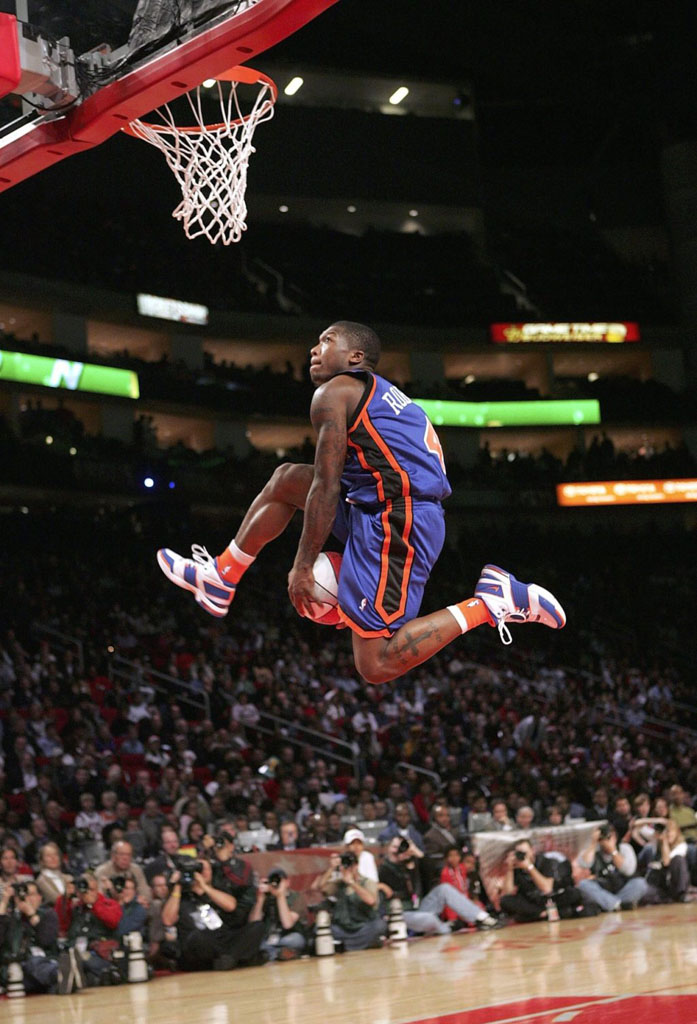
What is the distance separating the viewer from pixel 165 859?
10.6m

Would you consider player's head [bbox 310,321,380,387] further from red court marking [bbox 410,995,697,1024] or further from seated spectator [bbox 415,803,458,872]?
seated spectator [bbox 415,803,458,872]

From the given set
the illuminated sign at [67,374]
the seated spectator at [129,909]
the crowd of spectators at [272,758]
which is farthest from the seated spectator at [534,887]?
the illuminated sign at [67,374]

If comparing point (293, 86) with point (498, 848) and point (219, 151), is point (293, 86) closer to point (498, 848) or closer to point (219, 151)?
point (498, 848)

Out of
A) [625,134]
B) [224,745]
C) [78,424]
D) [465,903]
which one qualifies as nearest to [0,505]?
[78,424]

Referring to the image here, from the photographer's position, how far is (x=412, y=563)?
499cm

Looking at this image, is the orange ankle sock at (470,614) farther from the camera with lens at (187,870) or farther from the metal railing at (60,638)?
the metal railing at (60,638)

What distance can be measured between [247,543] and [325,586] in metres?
0.60

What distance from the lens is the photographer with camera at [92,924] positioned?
32.6 ft

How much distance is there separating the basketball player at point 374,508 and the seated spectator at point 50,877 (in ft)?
19.6

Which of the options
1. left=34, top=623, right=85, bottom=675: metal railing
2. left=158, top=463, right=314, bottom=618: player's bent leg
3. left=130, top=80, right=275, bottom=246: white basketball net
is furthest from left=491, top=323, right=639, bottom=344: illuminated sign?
left=158, top=463, right=314, bottom=618: player's bent leg

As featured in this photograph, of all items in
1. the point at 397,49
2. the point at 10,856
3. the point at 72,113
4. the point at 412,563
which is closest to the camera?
the point at 412,563

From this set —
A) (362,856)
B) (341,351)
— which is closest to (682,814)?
(362,856)

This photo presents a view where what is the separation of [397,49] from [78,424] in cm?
1371

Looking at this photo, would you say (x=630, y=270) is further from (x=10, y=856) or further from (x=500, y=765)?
(x=10, y=856)
